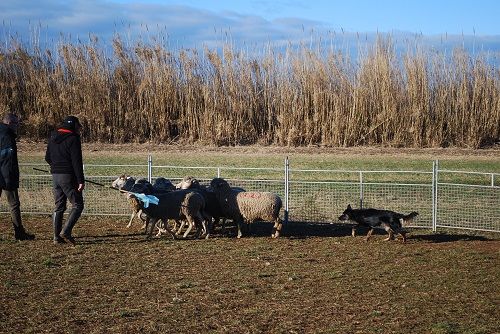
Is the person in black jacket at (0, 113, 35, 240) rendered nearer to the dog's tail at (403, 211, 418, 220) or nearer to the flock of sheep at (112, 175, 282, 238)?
the flock of sheep at (112, 175, 282, 238)

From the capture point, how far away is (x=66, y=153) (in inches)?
441

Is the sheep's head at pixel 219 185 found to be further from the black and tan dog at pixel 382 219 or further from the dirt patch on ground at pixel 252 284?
the black and tan dog at pixel 382 219

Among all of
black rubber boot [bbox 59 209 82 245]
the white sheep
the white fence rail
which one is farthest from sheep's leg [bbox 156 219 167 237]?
black rubber boot [bbox 59 209 82 245]

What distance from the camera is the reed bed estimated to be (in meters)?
23.8

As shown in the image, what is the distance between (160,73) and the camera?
24.7 metres

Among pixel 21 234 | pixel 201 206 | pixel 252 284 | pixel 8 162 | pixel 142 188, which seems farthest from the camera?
pixel 201 206

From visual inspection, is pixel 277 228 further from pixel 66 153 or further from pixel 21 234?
pixel 21 234

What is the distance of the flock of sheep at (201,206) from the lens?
1216 centimetres

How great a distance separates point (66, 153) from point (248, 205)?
2974 millimetres

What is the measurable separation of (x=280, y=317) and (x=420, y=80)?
17530 millimetres

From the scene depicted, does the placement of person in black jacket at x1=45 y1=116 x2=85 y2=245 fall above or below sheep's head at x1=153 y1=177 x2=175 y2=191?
above

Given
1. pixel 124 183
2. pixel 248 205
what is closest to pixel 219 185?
pixel 248 205

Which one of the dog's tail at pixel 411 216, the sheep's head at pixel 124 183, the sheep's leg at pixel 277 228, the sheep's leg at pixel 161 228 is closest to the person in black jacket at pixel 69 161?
the sheep's leg at pixel 161 228

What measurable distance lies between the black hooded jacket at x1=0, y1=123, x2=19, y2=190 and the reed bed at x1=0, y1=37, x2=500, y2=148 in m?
13.0
